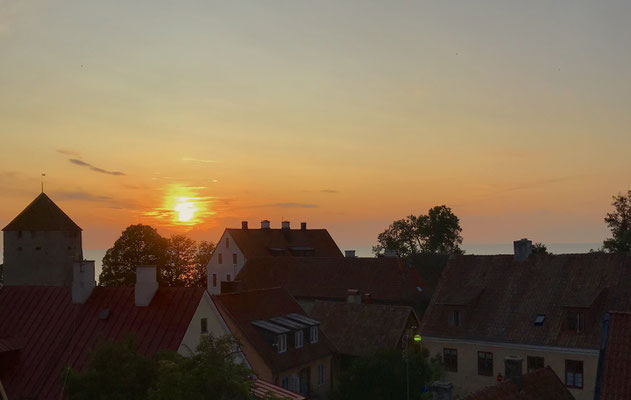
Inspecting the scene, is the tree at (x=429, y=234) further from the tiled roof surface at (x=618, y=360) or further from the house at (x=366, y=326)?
the tiled roof surface at (x=618, y=360)

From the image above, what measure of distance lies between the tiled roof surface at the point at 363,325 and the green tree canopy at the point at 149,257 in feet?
110

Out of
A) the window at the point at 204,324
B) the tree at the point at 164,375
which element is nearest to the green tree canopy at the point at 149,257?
the window at the point at 204,324

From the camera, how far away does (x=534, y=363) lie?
3584 centimetres

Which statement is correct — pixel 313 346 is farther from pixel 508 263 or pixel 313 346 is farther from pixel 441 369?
pixel 508 263

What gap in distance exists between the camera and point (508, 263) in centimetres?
4188

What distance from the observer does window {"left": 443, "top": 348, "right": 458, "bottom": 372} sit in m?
39.2

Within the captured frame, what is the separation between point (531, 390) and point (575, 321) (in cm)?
1583

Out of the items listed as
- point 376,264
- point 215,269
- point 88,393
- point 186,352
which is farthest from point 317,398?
point 215,269

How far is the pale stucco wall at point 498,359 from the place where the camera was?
3378cm

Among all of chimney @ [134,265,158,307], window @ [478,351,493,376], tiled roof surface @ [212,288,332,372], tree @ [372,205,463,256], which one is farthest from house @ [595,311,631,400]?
tree @ [372,205,463,256]

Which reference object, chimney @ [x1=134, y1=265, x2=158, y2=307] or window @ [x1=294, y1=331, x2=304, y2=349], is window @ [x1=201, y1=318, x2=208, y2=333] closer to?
chimney @ [x1=134, y1=265, x2=158, y2=307]

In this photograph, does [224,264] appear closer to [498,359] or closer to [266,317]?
[266,317]

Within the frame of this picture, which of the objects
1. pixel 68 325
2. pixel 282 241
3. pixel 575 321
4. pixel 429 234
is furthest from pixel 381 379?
pixel 429 234

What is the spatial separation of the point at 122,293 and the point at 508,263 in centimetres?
2620
